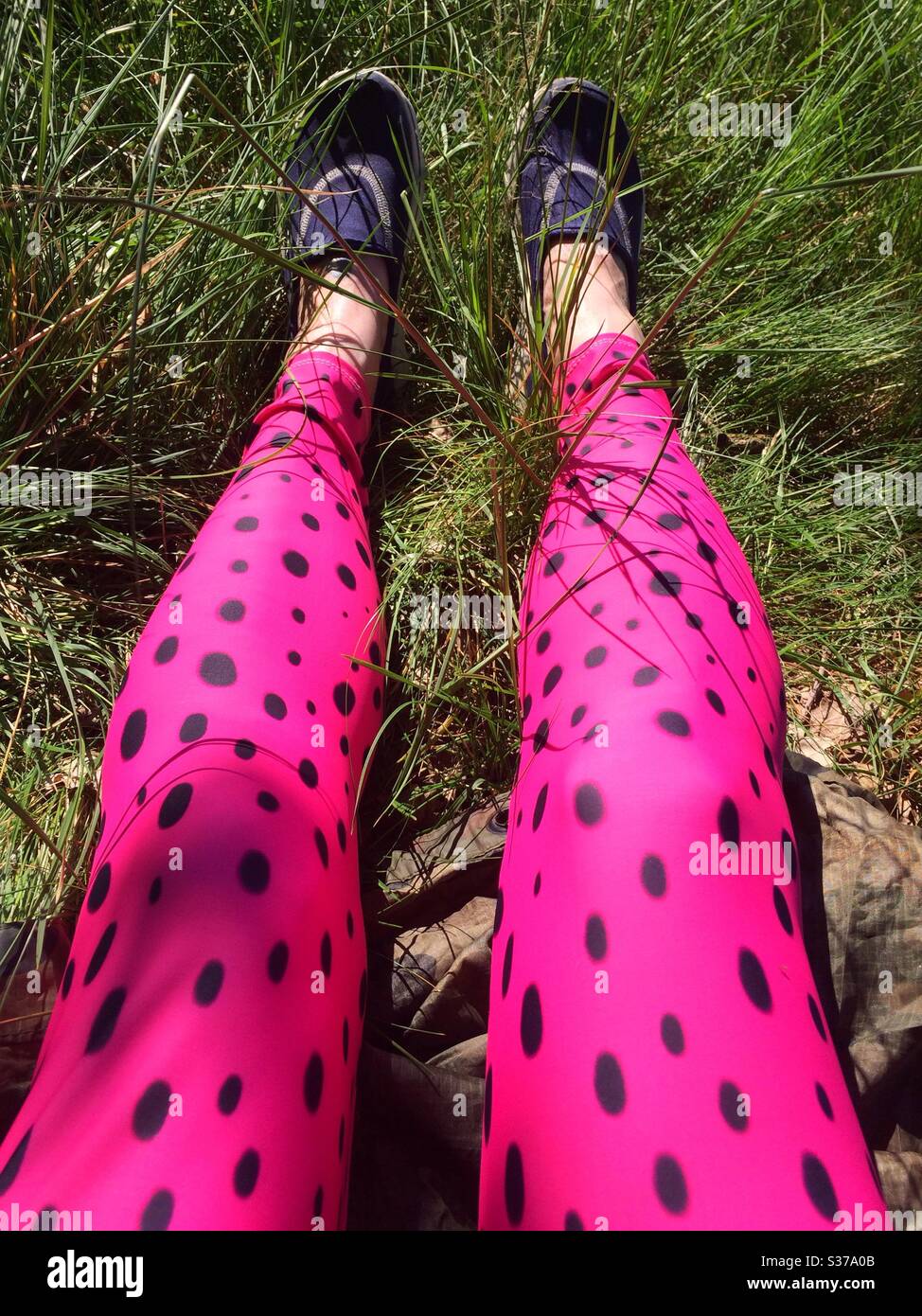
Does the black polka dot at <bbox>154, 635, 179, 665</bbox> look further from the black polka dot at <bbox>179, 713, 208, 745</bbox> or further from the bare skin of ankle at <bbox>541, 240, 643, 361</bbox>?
the bare skin of ankle at <bbox>541, 240, 643, 361</bbox>

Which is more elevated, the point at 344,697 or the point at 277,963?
the point at 344,697

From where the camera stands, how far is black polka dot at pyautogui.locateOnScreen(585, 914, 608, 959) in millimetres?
528

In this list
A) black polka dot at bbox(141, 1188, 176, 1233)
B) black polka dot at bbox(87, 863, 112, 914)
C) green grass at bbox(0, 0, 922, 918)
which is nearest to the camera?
black polka dot at bbox(141, 1188, 176, 1233)

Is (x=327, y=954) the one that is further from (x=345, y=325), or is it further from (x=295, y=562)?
(x=345, y=325)

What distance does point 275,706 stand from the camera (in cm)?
63

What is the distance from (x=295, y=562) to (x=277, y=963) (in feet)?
1.17

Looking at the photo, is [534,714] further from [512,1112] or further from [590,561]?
[512,1112]


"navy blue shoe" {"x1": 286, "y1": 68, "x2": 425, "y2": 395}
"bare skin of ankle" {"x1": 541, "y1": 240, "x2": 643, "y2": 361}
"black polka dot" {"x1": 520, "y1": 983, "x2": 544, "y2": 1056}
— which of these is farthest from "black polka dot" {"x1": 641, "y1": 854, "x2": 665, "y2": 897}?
"navy blue shoe" {"x1": 286, "y1": 68, "x2": 425, "y2": 395}

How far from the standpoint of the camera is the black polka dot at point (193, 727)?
1.95 feet

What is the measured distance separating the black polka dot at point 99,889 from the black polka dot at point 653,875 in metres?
0.39

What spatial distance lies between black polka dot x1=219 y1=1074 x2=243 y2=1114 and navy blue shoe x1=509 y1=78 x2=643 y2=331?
96 cm

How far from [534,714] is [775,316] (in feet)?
2.56

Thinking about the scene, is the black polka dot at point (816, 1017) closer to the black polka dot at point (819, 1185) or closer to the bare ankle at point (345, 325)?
the black polka dot at point (819, 1185)

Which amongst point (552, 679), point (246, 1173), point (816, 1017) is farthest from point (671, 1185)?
point (552, 679)
